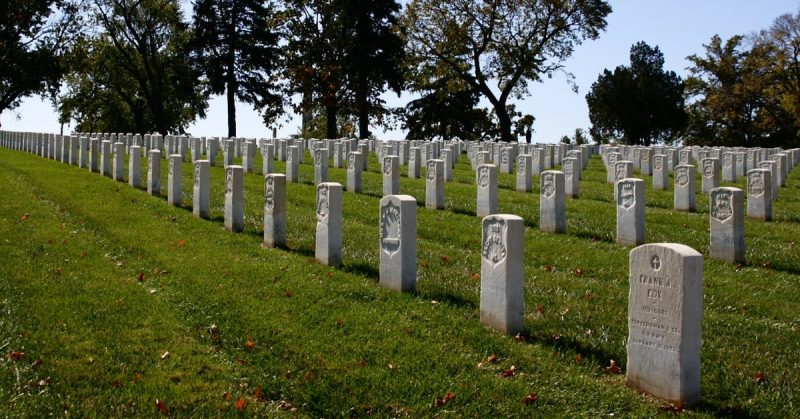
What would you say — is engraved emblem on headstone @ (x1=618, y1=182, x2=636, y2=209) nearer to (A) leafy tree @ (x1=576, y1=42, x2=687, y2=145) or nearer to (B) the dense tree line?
(B) the dense tree line

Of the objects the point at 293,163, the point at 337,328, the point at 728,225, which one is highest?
the point at 293,163

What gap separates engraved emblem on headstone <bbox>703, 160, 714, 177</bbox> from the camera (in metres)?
19.7

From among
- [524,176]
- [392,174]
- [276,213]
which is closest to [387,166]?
[392,174]

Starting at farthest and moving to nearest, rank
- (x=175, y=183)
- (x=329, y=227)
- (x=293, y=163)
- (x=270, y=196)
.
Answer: (x=293, y=163) → (x=175, y=183) → (x=270, y=196) → (x=329, y=227)

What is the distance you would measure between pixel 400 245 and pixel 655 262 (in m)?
3.53

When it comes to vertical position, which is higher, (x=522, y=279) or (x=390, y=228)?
(x=390, y=228)

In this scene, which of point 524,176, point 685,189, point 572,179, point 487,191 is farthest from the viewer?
point 524,176

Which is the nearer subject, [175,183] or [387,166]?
[175,183]

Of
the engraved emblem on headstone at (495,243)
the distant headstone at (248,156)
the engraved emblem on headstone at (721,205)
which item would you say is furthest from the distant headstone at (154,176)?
the engraved emblem on headstone at (495,243)

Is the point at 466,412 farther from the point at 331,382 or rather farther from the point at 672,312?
the point at 672,312

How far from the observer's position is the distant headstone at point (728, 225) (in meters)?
11.8

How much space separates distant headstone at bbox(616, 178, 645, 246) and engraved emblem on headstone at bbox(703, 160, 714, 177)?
7537 millimetres

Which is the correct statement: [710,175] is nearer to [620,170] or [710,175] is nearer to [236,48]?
[620,170]

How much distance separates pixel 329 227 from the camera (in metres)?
10.9
